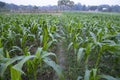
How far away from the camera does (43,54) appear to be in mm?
1779

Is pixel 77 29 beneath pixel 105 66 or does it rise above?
above

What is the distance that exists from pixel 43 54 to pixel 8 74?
2.99 feet

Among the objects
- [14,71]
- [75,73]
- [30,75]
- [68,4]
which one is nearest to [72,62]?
[75,73]

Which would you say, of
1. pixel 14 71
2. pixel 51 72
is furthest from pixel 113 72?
pixel 14 71

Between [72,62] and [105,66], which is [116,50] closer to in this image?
[105,66]

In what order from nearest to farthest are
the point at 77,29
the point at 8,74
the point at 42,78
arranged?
the point at 8,74, the point at 42,78, the point at 77,29

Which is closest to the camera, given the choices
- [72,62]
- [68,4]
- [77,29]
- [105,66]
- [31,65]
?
[31,65]

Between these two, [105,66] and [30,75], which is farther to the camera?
[105,66]

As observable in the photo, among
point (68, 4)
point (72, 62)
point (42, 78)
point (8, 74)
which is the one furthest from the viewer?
point (68, 4)

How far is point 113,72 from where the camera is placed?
2.74 m

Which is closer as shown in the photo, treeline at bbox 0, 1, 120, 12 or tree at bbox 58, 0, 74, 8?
treeline at bbox 0, 1, 120, 12

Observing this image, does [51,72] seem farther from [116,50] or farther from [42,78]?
[116,50]

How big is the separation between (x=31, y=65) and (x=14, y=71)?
78cm

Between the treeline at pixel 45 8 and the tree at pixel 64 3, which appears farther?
the tree at pixel 64 3
